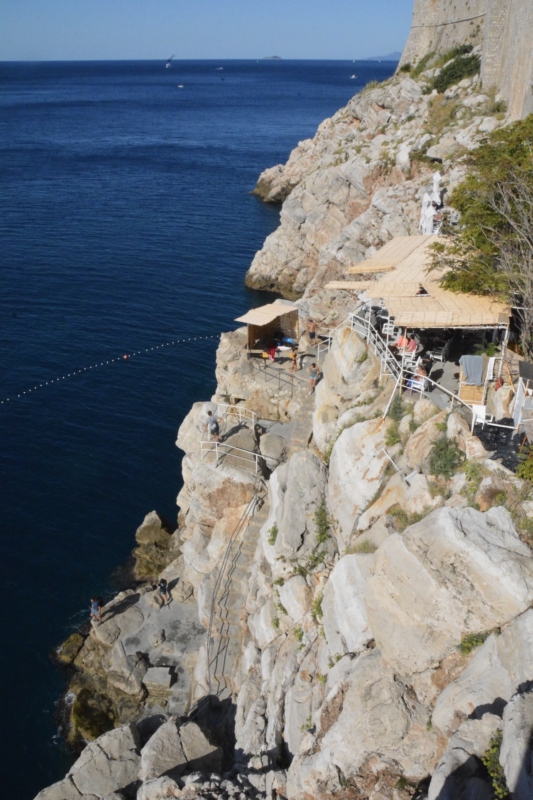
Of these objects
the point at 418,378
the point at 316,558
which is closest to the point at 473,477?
the point at 418,378

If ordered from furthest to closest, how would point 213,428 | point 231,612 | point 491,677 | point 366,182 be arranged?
1. point 366,182
2. point 213,428
3. point 231,612
4. point 491,677

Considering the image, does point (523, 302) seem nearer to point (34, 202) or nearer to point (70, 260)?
point (70, 260)

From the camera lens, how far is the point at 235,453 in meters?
27.0

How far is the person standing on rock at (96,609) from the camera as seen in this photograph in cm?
2758

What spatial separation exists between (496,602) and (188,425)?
19.9 metres

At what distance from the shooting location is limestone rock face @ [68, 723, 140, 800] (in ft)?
66.5

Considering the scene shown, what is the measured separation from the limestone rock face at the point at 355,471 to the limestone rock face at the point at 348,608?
2.02 meters

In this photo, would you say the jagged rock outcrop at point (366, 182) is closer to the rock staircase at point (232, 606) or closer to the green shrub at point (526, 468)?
the rock staircase at point (232, 606)

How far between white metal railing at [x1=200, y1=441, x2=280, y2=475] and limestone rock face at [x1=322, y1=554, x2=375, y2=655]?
927cm

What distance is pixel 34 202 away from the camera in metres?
83.1

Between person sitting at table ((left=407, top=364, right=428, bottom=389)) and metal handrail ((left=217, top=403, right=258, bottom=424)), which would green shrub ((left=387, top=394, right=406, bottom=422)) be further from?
metal handrail ((left=217, top=403, right=258, bottom=424))

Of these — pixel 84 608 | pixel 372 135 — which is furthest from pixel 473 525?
pixel 372 135

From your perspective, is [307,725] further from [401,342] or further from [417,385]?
[401,342]

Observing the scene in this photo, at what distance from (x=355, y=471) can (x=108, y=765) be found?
12.7m
